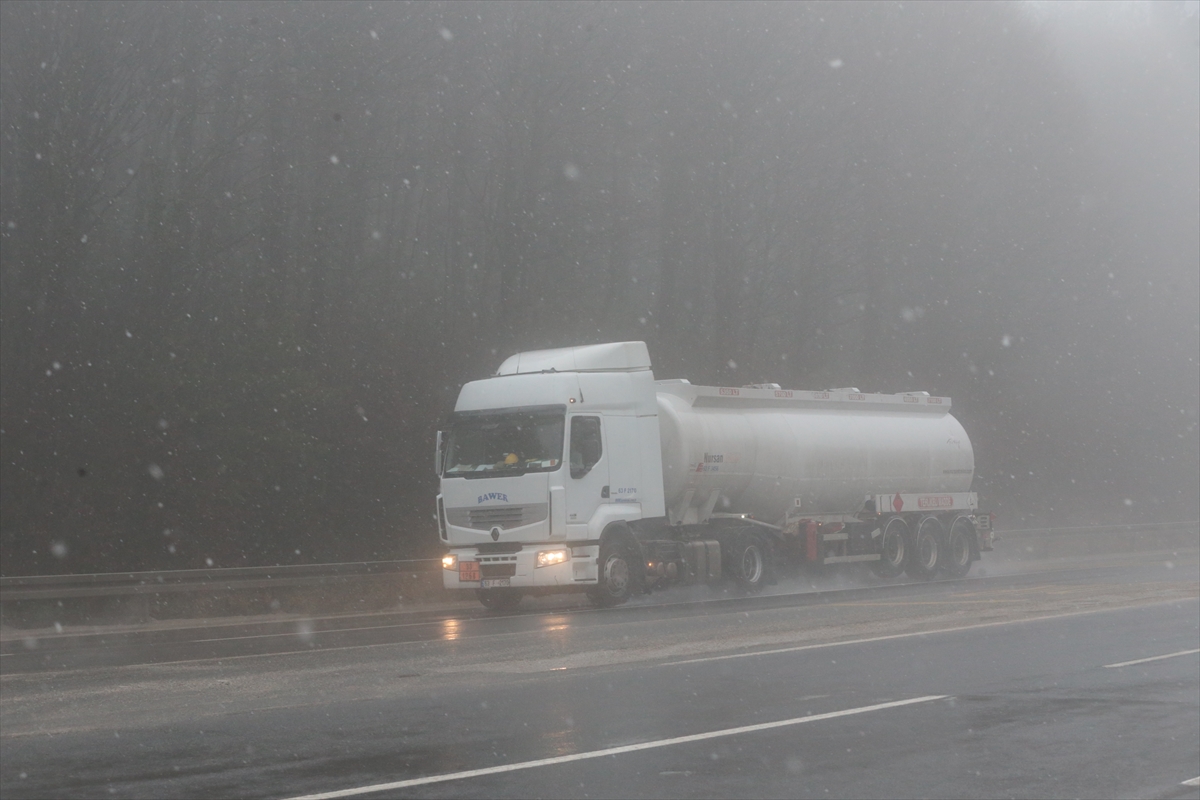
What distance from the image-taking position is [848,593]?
24828 mm

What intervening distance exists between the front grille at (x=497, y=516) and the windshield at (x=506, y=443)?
0.54m

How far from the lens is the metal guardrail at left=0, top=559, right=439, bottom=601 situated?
19.0 meters

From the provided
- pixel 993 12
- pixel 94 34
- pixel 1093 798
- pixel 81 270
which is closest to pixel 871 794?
pixel 1093 798

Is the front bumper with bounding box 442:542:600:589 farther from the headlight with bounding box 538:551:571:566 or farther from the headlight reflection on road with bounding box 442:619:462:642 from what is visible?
the headlight reflection on road with bounding box 442:619:462:642

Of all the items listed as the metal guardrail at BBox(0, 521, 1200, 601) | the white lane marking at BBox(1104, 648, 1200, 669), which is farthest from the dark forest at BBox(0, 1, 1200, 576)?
the white lane marking at BBox(1104, 648, 1200, 669)

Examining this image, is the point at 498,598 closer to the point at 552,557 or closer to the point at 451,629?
the point at 552,557

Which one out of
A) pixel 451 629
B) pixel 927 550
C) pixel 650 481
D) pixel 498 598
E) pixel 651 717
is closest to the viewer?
pixel 651 717

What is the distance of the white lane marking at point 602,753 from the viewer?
26.8 ft

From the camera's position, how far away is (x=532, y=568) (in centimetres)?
2044

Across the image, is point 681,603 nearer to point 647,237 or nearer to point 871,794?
point 871,794

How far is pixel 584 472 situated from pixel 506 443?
4.14ft

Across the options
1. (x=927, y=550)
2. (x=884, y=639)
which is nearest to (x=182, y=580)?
(x=884, y=639)

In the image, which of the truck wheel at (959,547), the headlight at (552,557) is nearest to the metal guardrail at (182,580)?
the headlight at (552,557)

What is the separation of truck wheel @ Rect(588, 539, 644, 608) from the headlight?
955 millimetres
